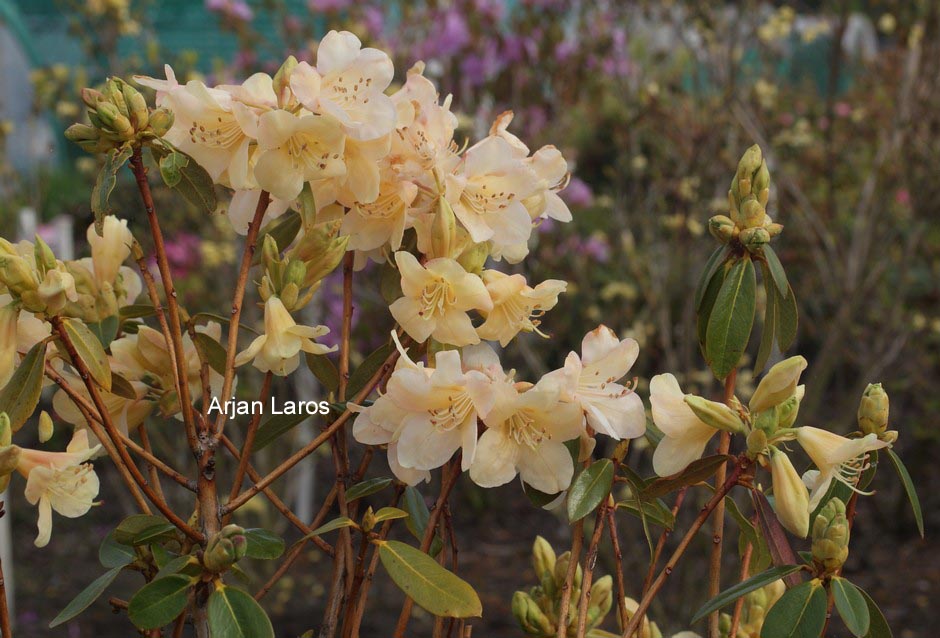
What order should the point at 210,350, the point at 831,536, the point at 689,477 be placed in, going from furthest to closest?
1. the point at 210,350
2. the point at 689,477
3. the point at 831,536

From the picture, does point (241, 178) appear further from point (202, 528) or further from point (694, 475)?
point (694, 475)

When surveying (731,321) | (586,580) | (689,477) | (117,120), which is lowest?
(586,580)

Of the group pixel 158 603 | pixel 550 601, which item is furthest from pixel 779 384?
pixel 158 603

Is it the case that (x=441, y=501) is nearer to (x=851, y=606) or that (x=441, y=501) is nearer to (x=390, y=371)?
(x=390, y=371)

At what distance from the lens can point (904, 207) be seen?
→ 5348 millimetres

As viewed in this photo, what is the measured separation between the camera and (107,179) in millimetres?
898

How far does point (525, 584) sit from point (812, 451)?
3.24m

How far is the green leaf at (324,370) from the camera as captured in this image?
1.06m

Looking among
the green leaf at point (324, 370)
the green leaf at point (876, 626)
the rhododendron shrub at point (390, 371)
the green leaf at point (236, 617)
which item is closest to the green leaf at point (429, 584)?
the rhododendron shrub at point (390, 371)

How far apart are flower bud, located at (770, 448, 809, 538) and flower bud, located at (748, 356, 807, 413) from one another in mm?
41

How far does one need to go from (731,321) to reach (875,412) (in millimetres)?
144

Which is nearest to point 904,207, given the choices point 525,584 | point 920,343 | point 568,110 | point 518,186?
point 920,343

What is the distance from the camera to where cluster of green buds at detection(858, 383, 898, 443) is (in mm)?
917

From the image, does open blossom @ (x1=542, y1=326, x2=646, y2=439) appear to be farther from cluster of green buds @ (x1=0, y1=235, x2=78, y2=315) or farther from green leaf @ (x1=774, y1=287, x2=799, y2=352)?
cluster of green buds @ (x1=0, y1=235, x2=78, y2=315)
